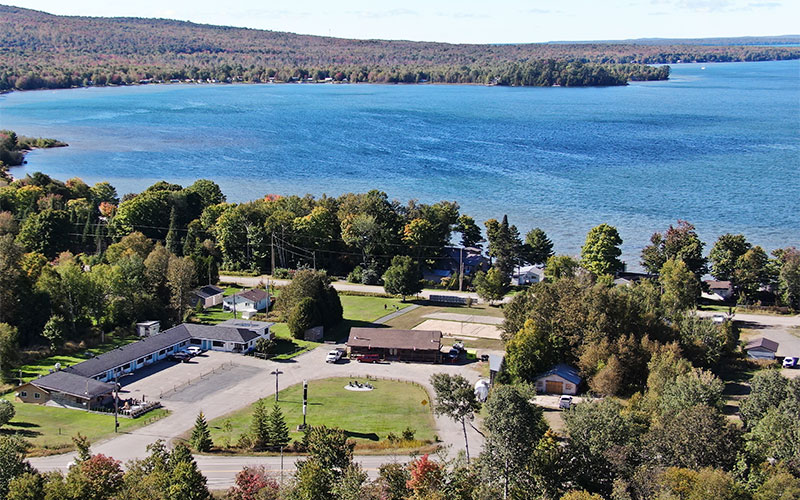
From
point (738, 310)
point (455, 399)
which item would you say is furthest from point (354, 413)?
point (738, 310)

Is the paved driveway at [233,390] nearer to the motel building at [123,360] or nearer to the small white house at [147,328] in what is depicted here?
the motel building at [123,360]

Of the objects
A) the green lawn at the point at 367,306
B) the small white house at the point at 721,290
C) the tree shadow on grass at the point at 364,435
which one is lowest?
the tree shadow on grass at the point at 364,435

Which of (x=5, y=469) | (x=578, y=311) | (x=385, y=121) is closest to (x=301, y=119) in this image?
(x=385, y=121)

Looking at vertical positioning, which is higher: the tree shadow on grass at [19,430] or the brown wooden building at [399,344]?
the brown wooden building at [399,344]

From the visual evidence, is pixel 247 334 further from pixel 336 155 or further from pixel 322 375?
pixel 336 155

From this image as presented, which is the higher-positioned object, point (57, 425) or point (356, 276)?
point (356, 276)

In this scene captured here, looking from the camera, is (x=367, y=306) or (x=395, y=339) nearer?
(x=395, y=339)

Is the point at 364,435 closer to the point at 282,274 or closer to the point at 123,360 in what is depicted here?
the point at 123,360

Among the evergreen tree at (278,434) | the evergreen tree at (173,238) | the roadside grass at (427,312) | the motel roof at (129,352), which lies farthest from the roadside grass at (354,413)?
the evergreen tree at (173,238)
